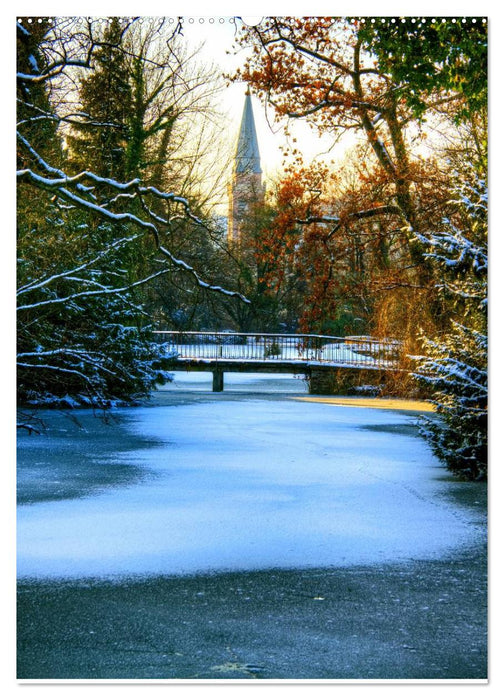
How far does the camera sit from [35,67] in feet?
18.2

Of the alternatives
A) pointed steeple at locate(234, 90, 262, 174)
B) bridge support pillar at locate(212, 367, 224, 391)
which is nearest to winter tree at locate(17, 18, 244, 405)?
pointed steeple at locate(234, 90, 262, 174)

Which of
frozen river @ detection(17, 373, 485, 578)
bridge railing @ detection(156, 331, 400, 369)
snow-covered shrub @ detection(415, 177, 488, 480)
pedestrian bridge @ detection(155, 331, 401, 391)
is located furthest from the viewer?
bridge railing @ detection(156, 331, 400, 369)

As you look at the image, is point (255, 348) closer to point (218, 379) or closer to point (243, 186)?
point (218, 379)

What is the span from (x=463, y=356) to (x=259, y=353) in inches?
714

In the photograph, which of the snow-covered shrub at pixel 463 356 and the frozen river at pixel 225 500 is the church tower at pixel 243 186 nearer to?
the snow-covered shrub at pixel 463 356

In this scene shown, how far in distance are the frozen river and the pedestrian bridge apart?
9.38m

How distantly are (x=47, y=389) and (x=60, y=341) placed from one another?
5.16ft

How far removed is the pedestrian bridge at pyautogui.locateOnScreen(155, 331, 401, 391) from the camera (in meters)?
22.4

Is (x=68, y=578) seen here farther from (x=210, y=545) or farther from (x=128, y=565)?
(x=210, y=545)

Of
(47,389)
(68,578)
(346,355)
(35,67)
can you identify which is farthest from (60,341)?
(346,355)

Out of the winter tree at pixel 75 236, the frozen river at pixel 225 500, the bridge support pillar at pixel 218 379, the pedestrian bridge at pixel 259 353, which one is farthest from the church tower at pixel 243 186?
the bridge support pillar at pixel 218 379

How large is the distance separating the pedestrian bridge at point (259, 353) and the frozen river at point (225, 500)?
9377 millimetres

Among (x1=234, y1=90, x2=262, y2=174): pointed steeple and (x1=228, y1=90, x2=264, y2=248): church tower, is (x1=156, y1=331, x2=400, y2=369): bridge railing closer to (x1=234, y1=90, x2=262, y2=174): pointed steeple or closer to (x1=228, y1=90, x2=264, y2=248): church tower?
(x1=228, y1=90, x2=264, y2=248): church tower

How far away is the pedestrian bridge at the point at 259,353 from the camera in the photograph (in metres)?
22.4
